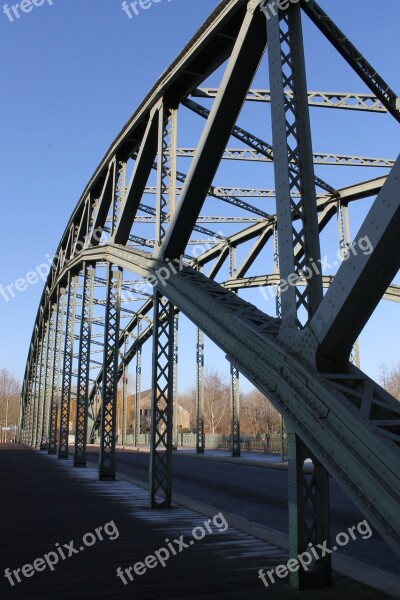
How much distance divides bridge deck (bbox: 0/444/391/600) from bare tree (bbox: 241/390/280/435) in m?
61.5

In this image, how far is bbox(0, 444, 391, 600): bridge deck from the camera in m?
5.36

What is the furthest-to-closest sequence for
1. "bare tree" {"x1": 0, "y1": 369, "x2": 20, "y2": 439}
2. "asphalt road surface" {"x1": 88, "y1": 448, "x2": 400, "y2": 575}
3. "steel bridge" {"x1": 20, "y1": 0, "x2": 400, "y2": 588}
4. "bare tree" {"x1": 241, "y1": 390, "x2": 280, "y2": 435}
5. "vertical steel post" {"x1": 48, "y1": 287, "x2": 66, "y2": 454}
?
1. "bare tree" {"x1": 0, "y1": 369, "x2": 20, "y2": 439}
2. "bare tree" {"x1": 241, "y1": 390, "x2": 280, "y2": 435}
3. "vertical steel post" {"x1": 48, "y1": 287, "x2": 66, "y2": 454}
4. "asphalt road surface" {"x1": 88, "y1": 448, "x2": 400, "y2": 575}
5. "steel bridge" {"x1": 20, "y1": 0, "x2": 400, "y2": 588}

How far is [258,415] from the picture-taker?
3632 inches

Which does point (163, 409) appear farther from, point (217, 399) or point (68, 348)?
point (217, 399)

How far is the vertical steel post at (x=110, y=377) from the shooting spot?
52.2 feet

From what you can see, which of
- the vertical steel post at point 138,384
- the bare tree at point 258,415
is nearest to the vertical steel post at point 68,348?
the vertical steel post at point 138,384

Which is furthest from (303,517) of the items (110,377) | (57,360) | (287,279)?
(57,360)

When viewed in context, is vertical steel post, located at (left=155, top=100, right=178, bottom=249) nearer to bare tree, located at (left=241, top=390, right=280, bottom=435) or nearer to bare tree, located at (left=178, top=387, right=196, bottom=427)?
bare tree, located at (left=241, top=390, right=280, bottom=435)

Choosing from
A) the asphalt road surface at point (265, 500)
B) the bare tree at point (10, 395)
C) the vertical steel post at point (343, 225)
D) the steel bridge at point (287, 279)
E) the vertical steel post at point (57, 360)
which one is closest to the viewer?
the steel bridge at point (287, 279)

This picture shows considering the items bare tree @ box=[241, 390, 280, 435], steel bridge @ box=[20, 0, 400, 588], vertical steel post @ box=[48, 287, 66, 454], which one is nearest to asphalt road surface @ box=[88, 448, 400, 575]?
steel bridge @ box=[20, 0, 400, 588]

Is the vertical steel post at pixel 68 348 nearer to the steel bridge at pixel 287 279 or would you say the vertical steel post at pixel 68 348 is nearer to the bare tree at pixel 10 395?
the steel bridge at pixel 287 279

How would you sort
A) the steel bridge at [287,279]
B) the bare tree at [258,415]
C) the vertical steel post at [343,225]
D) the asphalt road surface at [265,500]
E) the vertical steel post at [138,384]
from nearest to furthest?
the steel bridge at [287,279] → the asphalt road surface at [265,500] → the vertical steel post at [343,225] → the vertical steel post at [138,384] → the bare tree at [258,415]

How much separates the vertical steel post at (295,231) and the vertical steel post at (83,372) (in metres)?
14.1

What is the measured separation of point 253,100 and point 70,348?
1743cm
